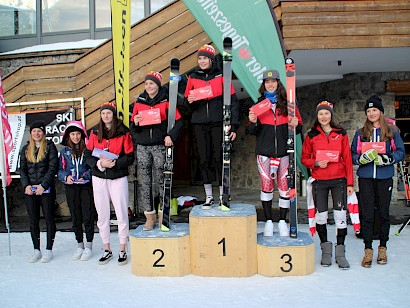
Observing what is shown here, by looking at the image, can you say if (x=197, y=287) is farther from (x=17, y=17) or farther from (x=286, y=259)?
(x=17, y=17)

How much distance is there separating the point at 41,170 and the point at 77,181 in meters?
0.44

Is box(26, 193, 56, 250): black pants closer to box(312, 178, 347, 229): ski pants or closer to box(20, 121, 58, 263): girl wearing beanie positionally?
box(20, 121, 58, 263): girl wearing beanie

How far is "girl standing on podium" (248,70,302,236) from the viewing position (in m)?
3.72

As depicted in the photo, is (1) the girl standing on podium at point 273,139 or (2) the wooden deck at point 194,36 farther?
(2) the wooden deck at point 194,36

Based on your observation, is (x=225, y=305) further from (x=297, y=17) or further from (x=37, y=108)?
(x=37, y=108)

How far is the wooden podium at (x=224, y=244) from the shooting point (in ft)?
11.1

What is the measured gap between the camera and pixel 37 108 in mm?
6684

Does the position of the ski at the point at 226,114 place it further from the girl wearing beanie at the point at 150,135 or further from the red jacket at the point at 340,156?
the red jacket at the point at 340,156

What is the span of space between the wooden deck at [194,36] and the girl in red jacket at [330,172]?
7.78ft

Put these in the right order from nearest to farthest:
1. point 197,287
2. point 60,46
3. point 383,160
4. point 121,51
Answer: point 197,287, point 383,160, point 121,51, point 60,46

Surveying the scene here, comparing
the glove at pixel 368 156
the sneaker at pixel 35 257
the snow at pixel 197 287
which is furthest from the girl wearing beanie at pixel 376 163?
the sneaker at pixel 35 257

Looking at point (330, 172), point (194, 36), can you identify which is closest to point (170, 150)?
point (330, 172)

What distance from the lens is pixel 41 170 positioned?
416 centimetres

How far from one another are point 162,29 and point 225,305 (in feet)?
14.7
